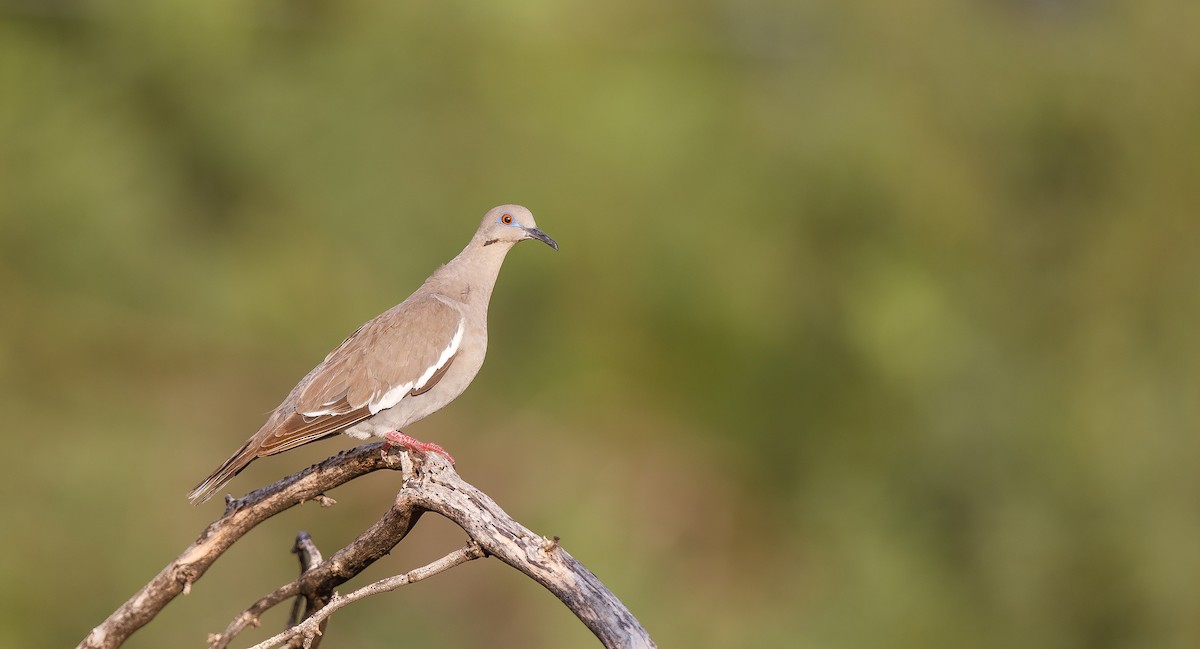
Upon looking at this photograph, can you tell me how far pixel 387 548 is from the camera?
13.3 ft

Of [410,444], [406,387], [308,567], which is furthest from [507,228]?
[308,567]

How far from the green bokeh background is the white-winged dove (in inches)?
228

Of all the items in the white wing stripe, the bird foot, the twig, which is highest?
the white wing stripe

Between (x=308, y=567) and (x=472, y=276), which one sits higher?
(x=472, y=276)

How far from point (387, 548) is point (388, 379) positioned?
87 centimetres

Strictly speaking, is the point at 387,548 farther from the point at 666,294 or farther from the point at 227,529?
the point at 666,294

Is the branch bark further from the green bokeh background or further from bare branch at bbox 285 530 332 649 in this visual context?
the green bokeh background

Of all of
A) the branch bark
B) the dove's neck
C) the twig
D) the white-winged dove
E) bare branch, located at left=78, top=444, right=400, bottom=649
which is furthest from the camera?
the dove's neck

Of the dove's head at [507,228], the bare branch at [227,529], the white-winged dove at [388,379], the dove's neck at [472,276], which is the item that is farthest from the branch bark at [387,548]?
the dove's head at [507,228]

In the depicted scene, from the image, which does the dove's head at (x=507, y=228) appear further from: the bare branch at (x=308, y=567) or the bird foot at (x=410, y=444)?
the bare branch at (x=308, y=567)

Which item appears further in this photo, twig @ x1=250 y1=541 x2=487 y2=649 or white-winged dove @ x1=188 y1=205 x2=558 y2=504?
white-winged dove @ x1=188 y1=205 x2=558 y2=504

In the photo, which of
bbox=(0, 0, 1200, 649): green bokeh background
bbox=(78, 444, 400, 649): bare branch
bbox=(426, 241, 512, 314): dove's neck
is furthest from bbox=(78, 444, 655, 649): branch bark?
bbox=(0, 0, 1200, 649): green bokeh background

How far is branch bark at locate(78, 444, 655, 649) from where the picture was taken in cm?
343

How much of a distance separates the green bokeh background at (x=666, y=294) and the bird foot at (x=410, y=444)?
6083mm
